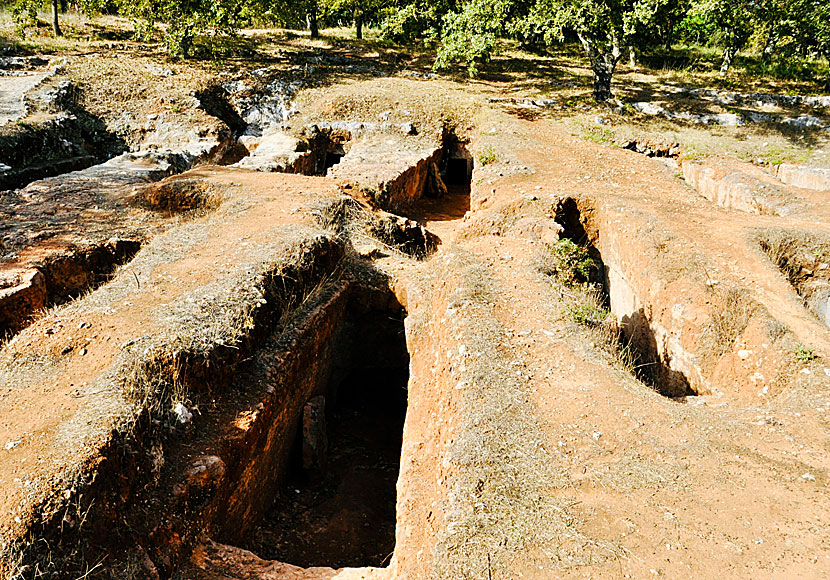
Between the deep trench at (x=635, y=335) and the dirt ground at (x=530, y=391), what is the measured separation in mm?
166

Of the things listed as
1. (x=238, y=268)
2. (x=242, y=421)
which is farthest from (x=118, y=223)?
(x=242, y=421)

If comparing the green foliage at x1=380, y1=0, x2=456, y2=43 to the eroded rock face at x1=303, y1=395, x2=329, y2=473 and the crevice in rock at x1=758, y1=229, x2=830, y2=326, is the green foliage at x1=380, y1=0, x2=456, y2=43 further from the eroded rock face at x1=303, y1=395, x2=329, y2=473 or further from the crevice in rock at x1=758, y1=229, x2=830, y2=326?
the eroded rock face at x1=303, y1=395, x2=329, y2=473

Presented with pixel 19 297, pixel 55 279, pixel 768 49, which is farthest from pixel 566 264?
pixel 768 49

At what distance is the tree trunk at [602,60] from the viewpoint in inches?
736

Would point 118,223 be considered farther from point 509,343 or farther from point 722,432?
point 722,432

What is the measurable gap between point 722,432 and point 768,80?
75.6 ft

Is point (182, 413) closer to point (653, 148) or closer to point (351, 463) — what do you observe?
point (351, 463)

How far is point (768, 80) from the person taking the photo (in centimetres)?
2316

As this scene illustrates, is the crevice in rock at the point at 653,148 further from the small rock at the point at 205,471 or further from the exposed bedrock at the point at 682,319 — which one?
the small rock at the point at 205,471

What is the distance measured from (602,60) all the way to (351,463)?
55.3 ft

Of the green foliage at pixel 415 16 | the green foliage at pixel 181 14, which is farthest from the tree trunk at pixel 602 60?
the green foliage at pixel 181 14

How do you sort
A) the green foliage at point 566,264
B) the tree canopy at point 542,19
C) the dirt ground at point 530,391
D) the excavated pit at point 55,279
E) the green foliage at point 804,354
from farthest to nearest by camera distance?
the tree canopy at point 542,19, the green foliage at point 566,264, the excavated pit at point 55,279, the green foliage at point 804,354, the dirt ground at point 530,391

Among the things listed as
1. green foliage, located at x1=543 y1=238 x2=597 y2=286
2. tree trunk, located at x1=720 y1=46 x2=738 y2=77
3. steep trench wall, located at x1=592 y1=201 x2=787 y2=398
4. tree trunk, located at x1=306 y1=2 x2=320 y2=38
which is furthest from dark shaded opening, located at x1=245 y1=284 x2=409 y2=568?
tree trunk, located at x1=720 y1=46 x2=738 y2=77

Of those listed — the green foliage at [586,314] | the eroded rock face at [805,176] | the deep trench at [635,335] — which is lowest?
the deep trench at [635,335]
